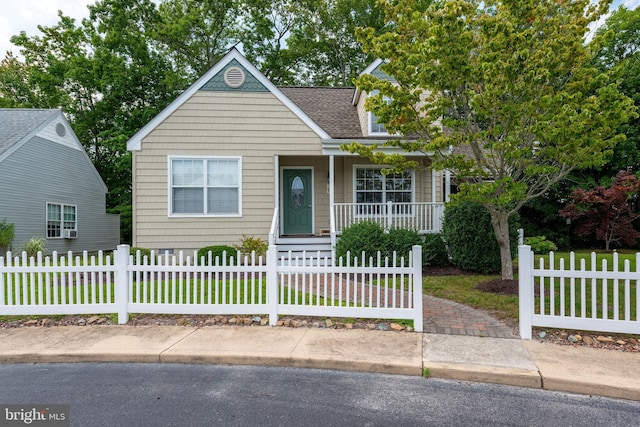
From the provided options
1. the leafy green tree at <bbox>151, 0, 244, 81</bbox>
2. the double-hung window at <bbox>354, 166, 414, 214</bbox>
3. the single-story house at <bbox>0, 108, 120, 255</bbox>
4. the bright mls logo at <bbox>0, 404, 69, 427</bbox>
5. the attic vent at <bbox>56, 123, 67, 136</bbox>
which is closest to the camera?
the bright mls logo at <bbox>0, 404, 69, 427</bbox>

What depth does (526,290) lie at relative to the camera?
14.8 feet

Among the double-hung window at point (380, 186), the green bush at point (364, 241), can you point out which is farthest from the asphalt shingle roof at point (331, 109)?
the green bush at point (364, 241)

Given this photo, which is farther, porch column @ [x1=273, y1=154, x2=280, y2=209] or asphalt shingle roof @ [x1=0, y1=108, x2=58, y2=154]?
asphalt shingle roof @ [x1=0, y1=108, x2=58, y2=154]

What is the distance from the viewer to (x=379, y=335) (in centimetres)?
468

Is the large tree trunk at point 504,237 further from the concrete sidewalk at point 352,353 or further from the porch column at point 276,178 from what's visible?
the porch column at point 276,178

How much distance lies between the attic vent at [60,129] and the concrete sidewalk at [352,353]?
14049 mm

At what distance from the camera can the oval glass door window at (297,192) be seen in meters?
11.9

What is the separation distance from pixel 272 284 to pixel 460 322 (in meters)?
2.63

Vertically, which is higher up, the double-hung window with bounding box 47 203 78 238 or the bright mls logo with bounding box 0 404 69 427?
the double-hung window with bounding box 47 203 78 238

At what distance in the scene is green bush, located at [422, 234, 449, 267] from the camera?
945cm

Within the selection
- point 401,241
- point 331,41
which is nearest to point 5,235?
point 401,241

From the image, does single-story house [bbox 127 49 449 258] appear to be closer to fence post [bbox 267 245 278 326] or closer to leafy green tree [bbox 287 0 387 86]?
fence post [bbox 267 245 278 326]

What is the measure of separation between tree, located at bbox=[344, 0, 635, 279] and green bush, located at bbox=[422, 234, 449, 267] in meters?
2.23

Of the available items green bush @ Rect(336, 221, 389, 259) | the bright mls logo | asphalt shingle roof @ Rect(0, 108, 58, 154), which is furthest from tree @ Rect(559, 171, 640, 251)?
asphalt shingle roof @ Rect(0, 108, 58, 154)
